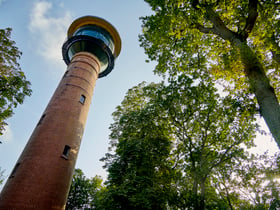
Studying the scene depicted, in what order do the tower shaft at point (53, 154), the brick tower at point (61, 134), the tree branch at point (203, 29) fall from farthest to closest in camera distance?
the brick tower at point (61, 134) → the tower shaft at point (53, 154) → the tree branch at point (203, 29)

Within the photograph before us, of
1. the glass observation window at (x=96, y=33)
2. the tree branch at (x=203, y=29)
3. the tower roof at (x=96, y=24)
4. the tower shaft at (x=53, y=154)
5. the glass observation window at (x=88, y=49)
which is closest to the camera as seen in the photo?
the tree branch at (x=203, y=29)

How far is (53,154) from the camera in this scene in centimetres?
1127

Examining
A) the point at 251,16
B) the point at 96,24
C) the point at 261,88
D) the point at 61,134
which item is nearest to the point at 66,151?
the point at 61,134

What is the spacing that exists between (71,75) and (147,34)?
9.19 m

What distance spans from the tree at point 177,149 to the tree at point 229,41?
4.92 ft

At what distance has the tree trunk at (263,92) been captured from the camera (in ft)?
15.3

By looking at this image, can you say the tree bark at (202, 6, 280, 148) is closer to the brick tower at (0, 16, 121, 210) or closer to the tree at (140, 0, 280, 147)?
the tree at (140, 0, 280, 147)

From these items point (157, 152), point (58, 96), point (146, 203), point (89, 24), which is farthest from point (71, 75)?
point (146, 203)

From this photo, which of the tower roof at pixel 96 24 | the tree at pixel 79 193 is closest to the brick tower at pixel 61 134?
the tower roof at pixel 96 24

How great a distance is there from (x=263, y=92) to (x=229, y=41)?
8.70 ft

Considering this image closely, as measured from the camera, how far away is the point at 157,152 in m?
12.4

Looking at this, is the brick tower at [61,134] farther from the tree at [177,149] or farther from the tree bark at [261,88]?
the tree bark at [261,88]

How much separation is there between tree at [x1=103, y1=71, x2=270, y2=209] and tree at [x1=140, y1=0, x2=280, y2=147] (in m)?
1.50

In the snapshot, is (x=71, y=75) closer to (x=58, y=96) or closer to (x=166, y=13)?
(x=58, y=96)
